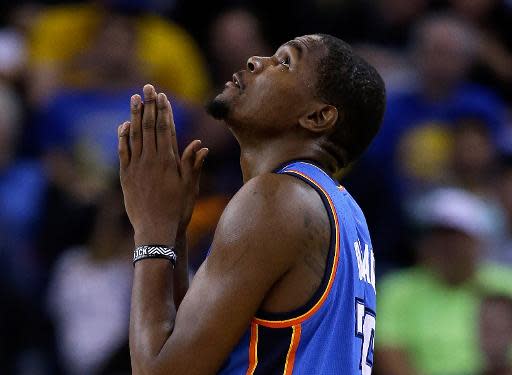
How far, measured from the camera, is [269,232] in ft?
9.59

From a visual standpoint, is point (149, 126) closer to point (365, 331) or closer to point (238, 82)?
point (238, 82)

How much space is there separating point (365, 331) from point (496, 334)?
294cm

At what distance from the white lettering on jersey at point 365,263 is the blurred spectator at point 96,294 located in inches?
137

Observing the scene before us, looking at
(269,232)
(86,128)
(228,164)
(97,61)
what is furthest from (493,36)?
(269,232)

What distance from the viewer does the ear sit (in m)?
3.27

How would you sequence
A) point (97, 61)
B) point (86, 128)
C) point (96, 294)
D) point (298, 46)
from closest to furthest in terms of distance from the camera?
1. point (298, 46)
2. point (96, 294)
3. point (86, 128)
4. point (97, 61)

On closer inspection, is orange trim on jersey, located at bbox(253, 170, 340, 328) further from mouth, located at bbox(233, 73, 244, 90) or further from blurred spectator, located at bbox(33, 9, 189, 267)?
blurred spectator, located at bbox(33, 9, 189, 267)

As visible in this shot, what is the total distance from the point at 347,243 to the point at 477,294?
3456 mm

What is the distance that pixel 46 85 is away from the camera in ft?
26.5

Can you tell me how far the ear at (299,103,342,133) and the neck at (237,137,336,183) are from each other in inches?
2.3

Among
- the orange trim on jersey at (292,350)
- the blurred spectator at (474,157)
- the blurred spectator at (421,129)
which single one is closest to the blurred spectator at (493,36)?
the blurred spectator at (421,129)

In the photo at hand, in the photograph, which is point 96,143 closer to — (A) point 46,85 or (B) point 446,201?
(A) point 46,85

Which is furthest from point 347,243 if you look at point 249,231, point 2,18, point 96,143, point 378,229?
point 2,18

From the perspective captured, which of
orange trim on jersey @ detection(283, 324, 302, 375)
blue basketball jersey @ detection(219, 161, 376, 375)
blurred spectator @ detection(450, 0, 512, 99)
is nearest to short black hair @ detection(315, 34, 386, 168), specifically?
blue basketball jersey @ detection(219, 161, 376, 375)
